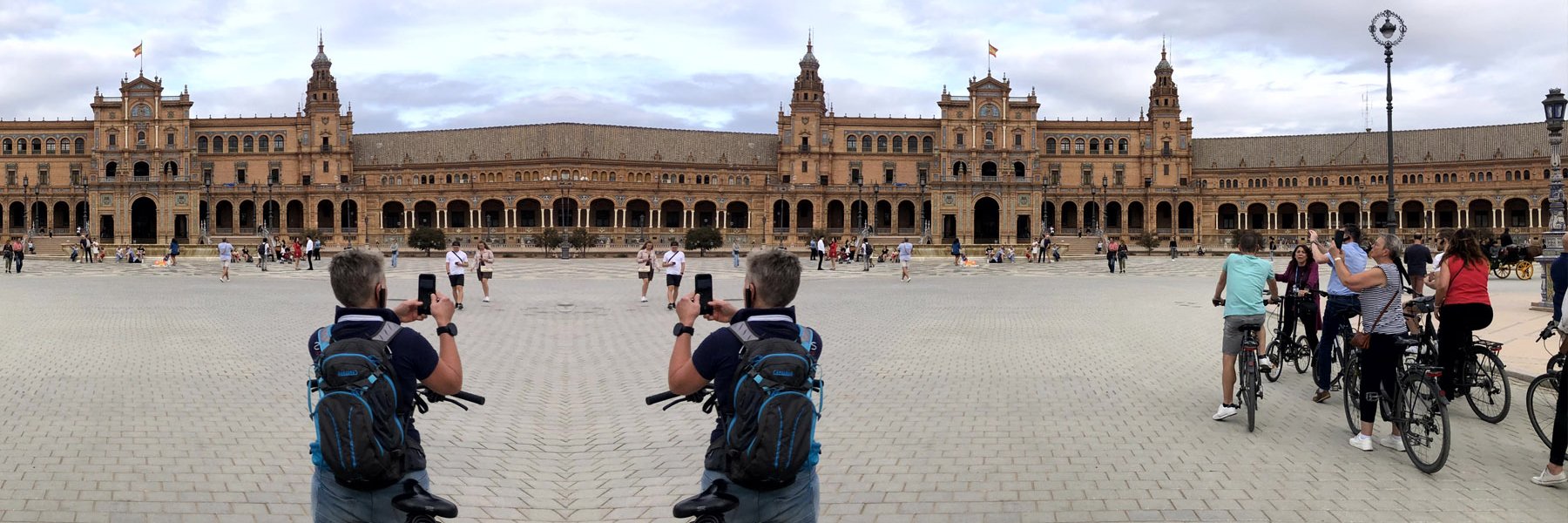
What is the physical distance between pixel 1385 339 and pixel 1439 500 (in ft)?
5.36

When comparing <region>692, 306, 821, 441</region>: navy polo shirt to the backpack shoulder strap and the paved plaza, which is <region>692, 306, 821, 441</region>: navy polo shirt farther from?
the paved plaza

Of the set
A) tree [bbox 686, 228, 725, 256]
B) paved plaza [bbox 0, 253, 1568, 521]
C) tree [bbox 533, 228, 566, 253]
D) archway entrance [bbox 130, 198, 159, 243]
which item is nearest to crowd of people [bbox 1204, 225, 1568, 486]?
paved plaza [bbox 0, 253, 1568, 521]

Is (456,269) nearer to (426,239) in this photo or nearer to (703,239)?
(703,239)

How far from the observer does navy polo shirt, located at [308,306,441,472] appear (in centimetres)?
377

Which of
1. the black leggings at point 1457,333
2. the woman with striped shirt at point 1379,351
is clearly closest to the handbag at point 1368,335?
the woman with striped shirt at point 1379,351

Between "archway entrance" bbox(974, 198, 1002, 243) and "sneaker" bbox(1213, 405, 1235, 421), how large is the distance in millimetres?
76168

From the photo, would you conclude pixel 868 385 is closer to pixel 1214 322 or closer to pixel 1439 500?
pixel 1439 500

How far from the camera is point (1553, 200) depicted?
2078cm

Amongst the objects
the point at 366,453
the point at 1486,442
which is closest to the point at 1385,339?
the point at 1486,442

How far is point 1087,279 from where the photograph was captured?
1235 inches

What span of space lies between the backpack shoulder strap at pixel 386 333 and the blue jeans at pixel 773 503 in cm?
125

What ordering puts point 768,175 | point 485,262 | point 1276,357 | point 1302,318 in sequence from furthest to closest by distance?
point 768,175, point 485,262, point 1276,357, point 1302,318

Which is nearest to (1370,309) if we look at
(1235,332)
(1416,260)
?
(1235,332)

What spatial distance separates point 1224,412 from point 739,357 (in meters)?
6.06
